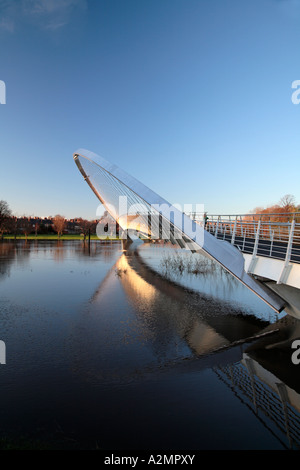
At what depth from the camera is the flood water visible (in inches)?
192

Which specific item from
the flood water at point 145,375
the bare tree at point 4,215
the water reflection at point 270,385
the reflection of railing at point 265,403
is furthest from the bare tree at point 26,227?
the reflection of railing at point 265,403

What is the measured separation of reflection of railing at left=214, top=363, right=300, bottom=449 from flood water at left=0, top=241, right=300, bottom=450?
0.02m

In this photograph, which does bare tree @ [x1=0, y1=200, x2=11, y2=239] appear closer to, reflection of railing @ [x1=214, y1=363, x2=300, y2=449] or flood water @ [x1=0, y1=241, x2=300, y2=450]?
flood water @ [x1=0, y1=241, x2=300, y2=450]

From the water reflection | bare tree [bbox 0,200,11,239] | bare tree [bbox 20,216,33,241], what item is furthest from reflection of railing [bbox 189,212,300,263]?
bare tree [bbox 20,216,33,241]

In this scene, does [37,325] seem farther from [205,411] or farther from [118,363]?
[205,411]

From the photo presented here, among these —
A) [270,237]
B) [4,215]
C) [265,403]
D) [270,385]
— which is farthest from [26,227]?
[265,403]

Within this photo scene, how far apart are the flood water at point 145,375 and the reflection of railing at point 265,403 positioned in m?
0.02

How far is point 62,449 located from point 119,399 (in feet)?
5.10

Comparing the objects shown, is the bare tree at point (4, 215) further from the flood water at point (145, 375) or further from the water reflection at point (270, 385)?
the water reflection at point (270, 385)

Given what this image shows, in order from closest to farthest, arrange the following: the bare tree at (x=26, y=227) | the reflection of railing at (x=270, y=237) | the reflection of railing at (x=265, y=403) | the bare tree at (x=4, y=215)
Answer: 1. the reflection of railing at (x=265, y=403)
2. the reflection of railing at (x=270, y=237)
3. the bare tree at (x=4, y=215)
4. the bare tree at (x=26, y=227)

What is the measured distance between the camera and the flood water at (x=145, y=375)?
488cm

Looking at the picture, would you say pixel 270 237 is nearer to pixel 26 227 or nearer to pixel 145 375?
pixel 145 375

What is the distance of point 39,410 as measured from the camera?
17.7ft

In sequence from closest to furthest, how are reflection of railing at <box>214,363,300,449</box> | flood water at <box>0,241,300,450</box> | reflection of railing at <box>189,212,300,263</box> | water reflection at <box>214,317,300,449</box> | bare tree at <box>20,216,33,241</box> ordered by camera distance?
flood water at <box>0,241,300,450</box>
reflection of railing at <box>214,363,300,449</box>
water reflection at <box>214,317,300,449</box>
reflection of railing at <box>189,212,300,263</box>
bare tree at <box>20,216,33,241</box>
